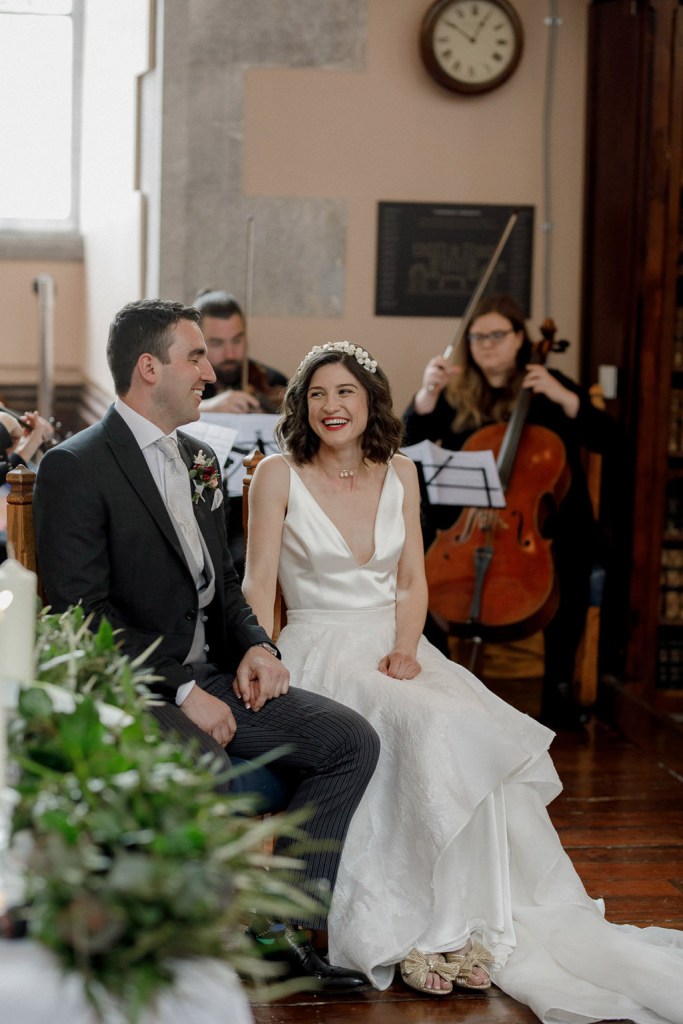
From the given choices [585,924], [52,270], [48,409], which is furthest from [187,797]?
[52,270]

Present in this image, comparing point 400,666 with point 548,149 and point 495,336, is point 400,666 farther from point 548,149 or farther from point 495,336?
point 548,149

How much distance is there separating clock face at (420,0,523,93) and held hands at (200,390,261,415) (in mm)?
1660

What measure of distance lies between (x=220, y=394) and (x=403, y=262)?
43.7 inches

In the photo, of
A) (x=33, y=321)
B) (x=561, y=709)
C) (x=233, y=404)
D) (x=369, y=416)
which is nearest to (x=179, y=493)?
(x=369, y=416)

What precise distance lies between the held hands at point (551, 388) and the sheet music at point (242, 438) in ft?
3.39

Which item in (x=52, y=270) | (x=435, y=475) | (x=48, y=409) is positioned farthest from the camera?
(x=52, y=270)

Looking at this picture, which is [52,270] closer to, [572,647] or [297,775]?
[572,647]

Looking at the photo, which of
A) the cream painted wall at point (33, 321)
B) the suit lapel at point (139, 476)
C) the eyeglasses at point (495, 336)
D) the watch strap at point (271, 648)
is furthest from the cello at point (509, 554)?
the cream painted wall at point (33, 321)

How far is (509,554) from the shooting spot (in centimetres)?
463

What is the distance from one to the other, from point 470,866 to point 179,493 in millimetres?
995

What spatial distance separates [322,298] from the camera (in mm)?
5352

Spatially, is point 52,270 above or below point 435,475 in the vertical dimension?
above

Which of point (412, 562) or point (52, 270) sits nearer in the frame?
point (412, 562)

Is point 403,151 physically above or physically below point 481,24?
below
